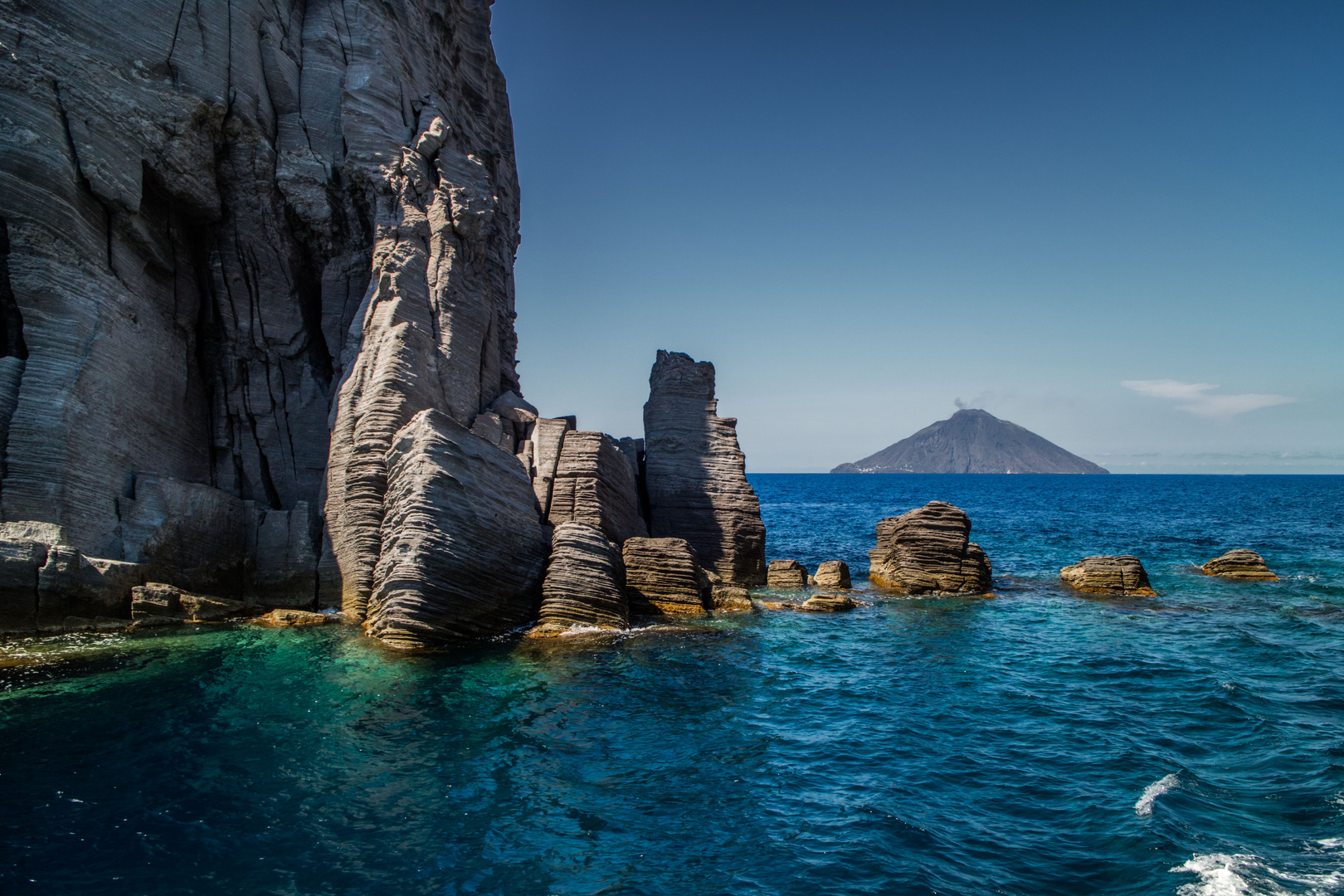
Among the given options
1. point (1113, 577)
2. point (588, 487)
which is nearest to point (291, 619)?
point (588, 487)

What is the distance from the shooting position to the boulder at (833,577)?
28359 mm

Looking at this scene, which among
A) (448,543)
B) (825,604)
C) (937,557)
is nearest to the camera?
(448,543)

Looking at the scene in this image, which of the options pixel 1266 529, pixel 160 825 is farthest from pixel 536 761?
pixel 1266 529

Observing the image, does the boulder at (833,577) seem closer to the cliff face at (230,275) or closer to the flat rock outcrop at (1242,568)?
the cliff face at (230,275)

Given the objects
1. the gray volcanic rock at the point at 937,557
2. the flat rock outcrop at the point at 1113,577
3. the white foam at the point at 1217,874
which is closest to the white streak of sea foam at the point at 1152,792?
the white foam at the point at 1217,874

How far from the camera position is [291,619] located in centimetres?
1941

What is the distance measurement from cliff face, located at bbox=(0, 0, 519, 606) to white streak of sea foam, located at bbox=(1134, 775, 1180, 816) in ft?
59.1

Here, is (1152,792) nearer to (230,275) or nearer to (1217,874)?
(1217,874)

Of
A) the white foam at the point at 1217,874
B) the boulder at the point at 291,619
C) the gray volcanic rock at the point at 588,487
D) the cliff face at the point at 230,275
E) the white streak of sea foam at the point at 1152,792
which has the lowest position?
the white foam at the point at 1217,874

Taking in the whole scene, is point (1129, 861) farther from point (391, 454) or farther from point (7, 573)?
point (7, 573)

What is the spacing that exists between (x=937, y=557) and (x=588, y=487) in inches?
556

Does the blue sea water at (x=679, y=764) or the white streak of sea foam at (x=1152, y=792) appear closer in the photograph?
the blue sea water at (x=679, y=764)

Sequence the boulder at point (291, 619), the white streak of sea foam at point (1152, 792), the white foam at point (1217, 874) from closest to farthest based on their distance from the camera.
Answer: the white foam at point (1217, 874), the white streak of sea foam at point (1152, 792), the boulder at point (291, 619)

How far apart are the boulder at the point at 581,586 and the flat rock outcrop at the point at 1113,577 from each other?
63.1ft
